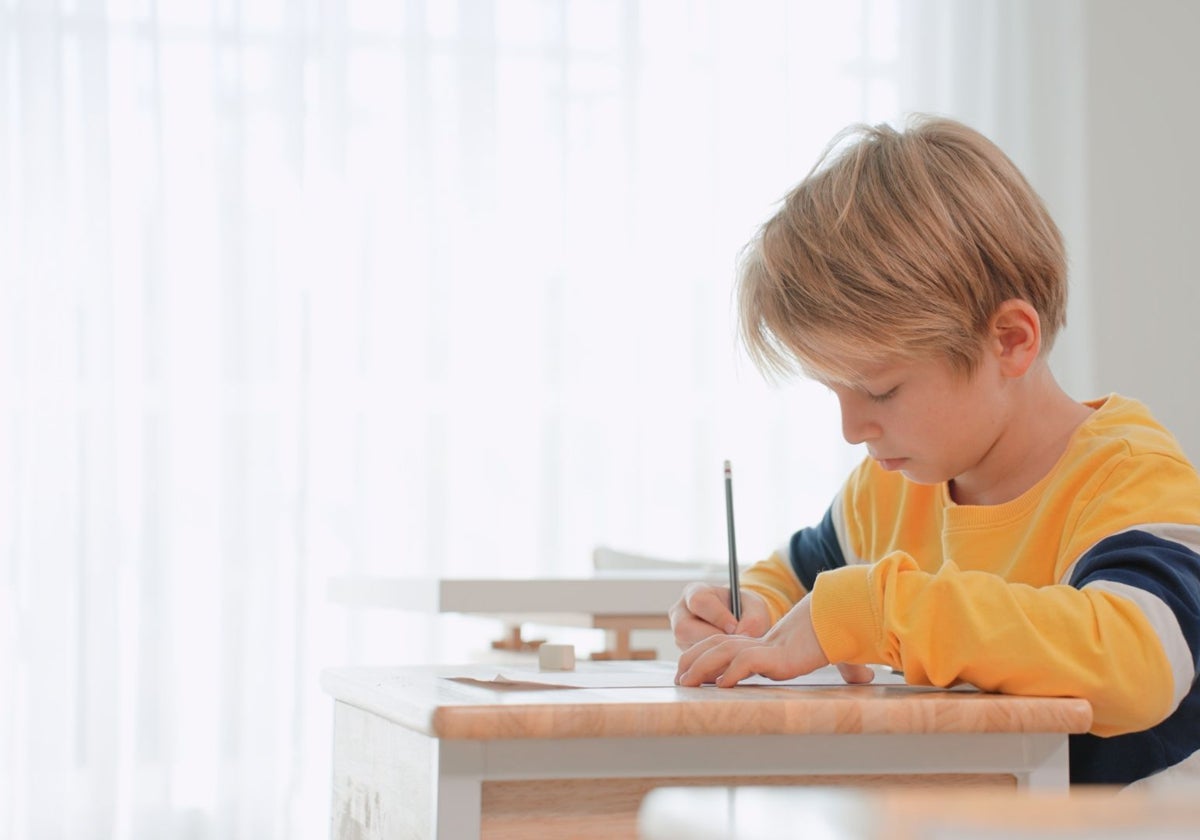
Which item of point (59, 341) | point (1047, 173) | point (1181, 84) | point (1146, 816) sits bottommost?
point (1146, 816)

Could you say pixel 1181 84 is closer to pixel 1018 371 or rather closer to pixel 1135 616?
pixel 1018 371

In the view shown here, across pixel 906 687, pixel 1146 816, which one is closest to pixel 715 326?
pixel 906 687

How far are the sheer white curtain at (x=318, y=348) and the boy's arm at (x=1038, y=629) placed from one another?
277 centimetres

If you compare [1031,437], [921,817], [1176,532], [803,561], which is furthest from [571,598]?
[921,817]

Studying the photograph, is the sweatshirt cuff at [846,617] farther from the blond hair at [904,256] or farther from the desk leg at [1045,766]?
the blond hair at [904,256]

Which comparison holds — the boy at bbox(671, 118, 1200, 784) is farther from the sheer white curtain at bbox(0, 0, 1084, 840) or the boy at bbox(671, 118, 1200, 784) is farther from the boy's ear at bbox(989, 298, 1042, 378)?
the sheer white curtain at bbox(0, 0, 1084, 840)

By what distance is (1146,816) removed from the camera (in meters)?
0.29

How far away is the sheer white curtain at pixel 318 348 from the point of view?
344cm

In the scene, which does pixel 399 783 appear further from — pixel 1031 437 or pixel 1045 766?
pixel 1031 437

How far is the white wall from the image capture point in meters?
4.09

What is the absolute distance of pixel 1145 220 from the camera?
4105 millimetres

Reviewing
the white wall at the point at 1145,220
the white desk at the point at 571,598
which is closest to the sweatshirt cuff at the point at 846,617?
the white desk at the point at 571,598

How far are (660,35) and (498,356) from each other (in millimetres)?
959

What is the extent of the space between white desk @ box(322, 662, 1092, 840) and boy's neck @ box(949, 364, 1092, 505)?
37 cm
